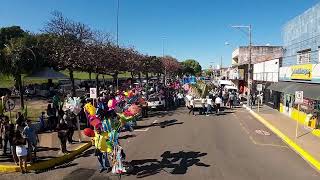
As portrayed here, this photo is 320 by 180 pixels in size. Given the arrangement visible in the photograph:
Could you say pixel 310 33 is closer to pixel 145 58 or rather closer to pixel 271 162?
pixel 271 162

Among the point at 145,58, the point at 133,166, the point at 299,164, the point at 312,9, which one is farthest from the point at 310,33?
the point at 145,58

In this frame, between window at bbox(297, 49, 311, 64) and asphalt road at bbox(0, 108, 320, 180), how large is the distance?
718cm

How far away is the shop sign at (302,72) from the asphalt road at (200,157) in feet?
16.7

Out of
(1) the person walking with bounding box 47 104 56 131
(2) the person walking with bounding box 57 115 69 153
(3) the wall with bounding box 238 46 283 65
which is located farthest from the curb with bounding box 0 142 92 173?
(3) the wall with bounding box 238 46 283 65

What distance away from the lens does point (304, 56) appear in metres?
29.2

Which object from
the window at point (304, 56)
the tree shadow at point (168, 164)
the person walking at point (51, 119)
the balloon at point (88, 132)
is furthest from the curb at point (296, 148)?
the person walking at point (51, 119)

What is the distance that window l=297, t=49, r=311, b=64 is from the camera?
91.4 ft

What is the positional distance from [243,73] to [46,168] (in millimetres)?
49899

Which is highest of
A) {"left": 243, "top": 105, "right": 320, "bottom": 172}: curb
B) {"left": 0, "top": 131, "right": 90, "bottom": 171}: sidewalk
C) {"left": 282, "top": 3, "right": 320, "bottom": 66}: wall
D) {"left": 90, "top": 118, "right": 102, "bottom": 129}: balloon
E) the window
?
{"left": 282, "top": 3, "right": 320, "bottom": 66}: wall

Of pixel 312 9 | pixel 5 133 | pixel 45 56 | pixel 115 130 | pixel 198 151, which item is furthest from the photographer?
pixel 45 56

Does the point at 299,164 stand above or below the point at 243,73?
below

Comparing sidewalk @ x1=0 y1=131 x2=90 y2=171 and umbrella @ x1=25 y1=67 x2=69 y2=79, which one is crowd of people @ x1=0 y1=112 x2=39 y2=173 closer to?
sidewalk @ x1=0 y1=131 x2=90 y2=171

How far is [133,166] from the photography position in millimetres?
13805

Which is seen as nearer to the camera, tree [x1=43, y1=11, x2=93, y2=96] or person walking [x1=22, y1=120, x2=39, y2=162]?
person walking [x1=22, y1=120, x2=39, y2=162]
